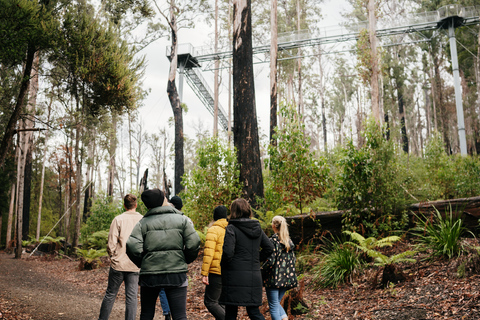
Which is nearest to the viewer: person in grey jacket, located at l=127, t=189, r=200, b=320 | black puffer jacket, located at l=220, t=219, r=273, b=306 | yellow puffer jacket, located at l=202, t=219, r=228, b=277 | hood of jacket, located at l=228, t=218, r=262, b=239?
person in grey jacket, located at l=127, t=189, r=200, b=320

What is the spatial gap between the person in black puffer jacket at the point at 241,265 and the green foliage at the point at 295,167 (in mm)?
4523

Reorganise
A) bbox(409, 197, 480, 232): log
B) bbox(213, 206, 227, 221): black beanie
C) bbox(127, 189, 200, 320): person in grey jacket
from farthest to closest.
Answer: bbox(409, 197, 480, 232): log
bbox(213, 206, 227, 221): black beanie
bbox(127, 189, 200, 320): person in grey jacket

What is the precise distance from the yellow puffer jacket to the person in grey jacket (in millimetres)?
541

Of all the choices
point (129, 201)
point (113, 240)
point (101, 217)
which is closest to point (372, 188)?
point (129, 201)

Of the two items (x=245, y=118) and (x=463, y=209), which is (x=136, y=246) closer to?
(x=463, y=209)

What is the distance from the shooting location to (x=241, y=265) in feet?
12.2

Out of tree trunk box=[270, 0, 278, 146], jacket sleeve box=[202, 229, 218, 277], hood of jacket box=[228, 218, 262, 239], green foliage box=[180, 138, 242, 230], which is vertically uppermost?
tree trunk box=[270, 0, 278, 146]

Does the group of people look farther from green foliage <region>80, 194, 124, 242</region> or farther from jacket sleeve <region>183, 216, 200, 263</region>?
green foliage <region>80, 194, 124, 242</region>

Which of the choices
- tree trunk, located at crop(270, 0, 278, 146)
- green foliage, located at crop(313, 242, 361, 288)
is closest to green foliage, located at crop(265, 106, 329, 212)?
green foliage, located at crop(313, 242, 361, 288)

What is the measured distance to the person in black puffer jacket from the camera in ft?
12.0

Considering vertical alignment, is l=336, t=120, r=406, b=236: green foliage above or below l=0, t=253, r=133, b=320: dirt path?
above

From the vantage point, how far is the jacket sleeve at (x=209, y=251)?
13.0 feet

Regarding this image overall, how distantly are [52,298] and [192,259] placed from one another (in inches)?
196

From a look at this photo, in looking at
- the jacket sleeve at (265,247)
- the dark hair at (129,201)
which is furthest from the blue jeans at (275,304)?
the dark hair at (129,201)
